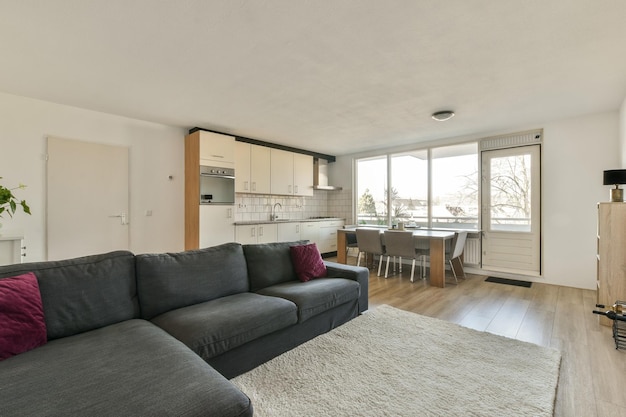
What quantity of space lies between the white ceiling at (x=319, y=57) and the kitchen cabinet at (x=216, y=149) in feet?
1.95

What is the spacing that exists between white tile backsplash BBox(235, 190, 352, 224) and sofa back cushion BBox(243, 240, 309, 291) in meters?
3.05

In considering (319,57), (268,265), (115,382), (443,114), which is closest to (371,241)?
(443,114)

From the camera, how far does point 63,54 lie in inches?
97.7

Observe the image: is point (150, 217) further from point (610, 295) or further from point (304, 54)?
point (610, 295)

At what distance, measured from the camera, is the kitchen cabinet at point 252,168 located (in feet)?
17.7

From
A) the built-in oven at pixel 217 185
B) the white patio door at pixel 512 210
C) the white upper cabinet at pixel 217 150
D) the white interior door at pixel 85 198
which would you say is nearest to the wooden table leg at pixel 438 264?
the white patio door at pixel 512 210

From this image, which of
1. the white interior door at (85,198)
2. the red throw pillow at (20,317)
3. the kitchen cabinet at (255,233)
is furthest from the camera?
the kitchen cabinet at (255,233)

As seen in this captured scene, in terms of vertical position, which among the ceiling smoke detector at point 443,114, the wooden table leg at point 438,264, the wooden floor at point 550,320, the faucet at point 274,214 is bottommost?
the wooden floor at point 550,320

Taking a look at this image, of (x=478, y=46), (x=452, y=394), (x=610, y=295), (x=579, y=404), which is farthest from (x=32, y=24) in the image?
(x=610, y=295)

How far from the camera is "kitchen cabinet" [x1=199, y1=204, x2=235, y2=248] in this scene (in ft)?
15.4

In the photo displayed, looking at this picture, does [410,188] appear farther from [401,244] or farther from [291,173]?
[291,173]

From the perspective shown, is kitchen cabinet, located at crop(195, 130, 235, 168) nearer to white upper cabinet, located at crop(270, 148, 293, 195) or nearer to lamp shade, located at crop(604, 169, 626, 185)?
white upper cabinet, located at crop(270, 148, 293, 195)

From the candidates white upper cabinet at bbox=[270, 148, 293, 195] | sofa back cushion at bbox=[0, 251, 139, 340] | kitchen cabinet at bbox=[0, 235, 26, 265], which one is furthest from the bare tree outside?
kitchen cabinet at bbox=[0, 235, 26, 265]

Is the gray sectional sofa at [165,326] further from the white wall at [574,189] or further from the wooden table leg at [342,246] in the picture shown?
the white wall at [574,189]
